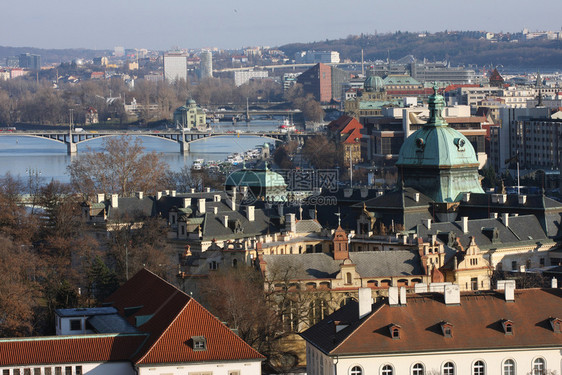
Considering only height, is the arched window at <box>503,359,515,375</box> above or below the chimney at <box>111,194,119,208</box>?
below

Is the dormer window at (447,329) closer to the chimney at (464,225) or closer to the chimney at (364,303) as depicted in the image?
the chimney at (364,303)

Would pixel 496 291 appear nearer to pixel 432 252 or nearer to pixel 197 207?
pixel 432 252

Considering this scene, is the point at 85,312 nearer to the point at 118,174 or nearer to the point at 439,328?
the point at 439,328

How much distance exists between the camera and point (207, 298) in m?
58.7

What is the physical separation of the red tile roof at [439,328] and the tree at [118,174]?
56.4 metres

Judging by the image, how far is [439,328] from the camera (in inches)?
1886

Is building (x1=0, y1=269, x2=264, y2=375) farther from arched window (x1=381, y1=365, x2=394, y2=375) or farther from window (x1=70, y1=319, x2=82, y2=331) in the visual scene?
window (x1=70, y1=319, x2=82, y2=331)

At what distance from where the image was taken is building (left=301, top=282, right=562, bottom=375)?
47031 millimetres

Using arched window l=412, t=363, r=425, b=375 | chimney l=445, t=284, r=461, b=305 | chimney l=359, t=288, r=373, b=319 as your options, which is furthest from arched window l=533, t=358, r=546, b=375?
chimney l=359, t=288, r=373, b=319

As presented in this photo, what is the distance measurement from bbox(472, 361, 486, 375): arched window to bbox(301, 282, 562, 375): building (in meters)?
0.03

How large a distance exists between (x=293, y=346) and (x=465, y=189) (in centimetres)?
2511

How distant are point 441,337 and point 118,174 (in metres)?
66.1

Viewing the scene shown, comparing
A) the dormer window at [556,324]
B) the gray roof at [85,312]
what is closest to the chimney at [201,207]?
the gray roof at [85,312]

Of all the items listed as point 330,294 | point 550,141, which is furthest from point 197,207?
point 550,141
